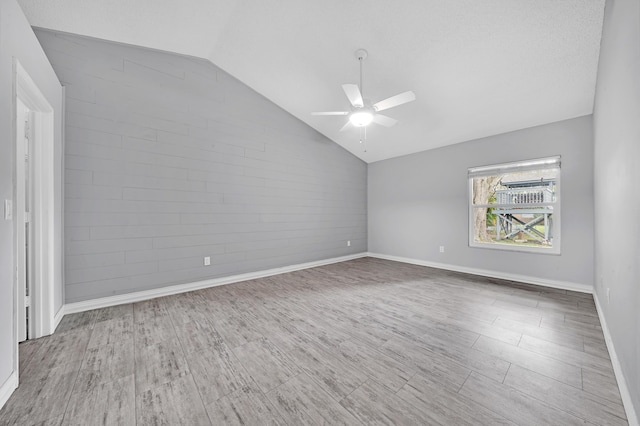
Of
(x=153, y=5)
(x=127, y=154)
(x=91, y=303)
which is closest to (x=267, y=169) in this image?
(x=127, y=154)

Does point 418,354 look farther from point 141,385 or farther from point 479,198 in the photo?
point 479,198

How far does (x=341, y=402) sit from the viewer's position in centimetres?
142

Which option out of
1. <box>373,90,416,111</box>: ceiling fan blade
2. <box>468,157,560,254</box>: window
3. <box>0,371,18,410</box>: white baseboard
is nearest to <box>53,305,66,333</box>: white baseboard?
<box>0,371,18,410</box>: white baseboard

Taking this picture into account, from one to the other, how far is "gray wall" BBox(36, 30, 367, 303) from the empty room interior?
27mm

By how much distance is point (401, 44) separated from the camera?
109 inches

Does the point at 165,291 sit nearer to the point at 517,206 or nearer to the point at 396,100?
the point at 396,100

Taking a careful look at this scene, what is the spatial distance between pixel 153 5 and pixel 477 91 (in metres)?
4.09

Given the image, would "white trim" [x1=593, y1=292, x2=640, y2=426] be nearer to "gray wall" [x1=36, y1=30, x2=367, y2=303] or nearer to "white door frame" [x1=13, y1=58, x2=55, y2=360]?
"gray wall" [x1=36, y1=30, x2=367, y2=303]

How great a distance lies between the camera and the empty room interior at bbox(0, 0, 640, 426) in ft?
4.83

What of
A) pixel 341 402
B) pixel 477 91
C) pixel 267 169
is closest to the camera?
pixel 341 402

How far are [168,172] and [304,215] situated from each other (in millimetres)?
2507

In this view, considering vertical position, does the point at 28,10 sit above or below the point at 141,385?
above

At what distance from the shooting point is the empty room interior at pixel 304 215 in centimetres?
147

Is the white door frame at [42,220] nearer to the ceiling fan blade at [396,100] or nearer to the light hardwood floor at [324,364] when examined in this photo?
the light hardwood floor at [324,364]
